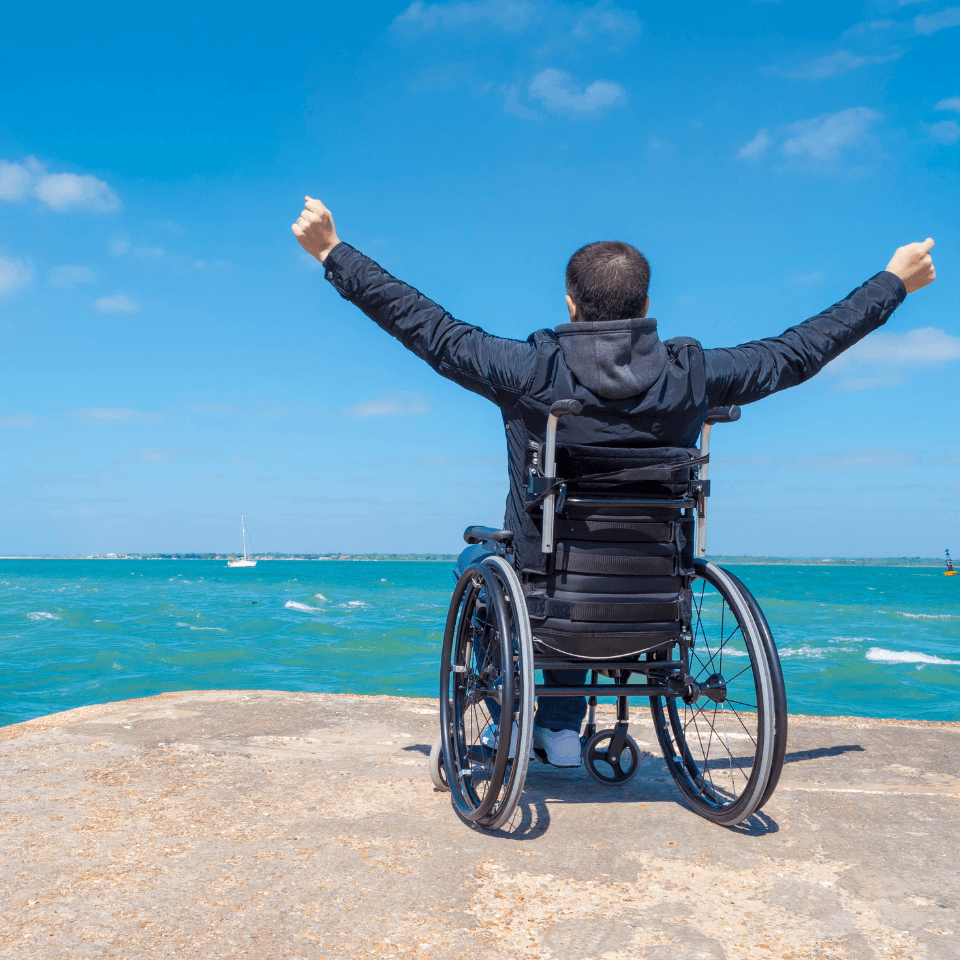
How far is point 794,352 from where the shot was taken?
2484 mm

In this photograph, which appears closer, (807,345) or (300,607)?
(807,345)

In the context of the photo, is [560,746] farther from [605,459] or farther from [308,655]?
[308,655]

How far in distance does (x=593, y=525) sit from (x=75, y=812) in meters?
2.03

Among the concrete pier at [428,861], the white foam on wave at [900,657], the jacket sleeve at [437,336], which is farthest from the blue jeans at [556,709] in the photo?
the white foam on wave at [900,657]

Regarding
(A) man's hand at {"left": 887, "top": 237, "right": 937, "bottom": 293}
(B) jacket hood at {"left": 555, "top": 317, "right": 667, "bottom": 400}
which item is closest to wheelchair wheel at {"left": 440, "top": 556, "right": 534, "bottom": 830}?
(B) jacket hood at {"left": 555, "top": 317, "right": 667, "bottom": 400}

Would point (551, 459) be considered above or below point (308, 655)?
above

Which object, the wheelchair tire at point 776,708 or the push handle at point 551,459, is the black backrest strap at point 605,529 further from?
the wheelchair tire at point 776,708

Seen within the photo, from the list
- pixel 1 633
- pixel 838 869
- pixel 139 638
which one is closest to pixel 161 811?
pixel 838 869

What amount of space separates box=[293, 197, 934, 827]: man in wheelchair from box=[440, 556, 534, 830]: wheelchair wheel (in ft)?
0.03

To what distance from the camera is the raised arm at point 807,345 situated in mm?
2451

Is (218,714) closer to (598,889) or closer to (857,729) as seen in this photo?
(598,889)

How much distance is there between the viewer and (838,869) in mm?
2273

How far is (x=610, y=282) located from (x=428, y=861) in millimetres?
1837

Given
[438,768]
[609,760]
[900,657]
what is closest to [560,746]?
[609,760]
